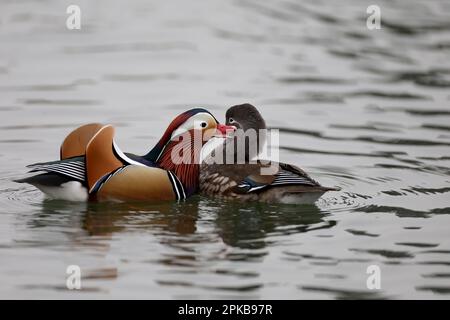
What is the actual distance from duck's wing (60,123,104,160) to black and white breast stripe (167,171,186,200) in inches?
31.8

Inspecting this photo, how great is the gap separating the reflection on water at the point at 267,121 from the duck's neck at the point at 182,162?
24cm

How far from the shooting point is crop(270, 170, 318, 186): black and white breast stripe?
10.4 metres

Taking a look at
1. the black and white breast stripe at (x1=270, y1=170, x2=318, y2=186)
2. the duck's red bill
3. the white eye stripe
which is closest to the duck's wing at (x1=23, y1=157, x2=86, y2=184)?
the white eye stripe

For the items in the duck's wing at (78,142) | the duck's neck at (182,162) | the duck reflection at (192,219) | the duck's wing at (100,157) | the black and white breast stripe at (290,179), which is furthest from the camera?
the duck's neck at (182,162)

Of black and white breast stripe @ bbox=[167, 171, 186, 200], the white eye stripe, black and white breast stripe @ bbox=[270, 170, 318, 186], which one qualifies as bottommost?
black and white breast stripe @ bbox=[167, 171, 186, 200]

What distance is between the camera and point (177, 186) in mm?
10789

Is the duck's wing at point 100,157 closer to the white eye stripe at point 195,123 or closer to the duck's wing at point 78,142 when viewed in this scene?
the duck's wing at point 78,142

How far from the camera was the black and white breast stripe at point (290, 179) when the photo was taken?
1040 cm

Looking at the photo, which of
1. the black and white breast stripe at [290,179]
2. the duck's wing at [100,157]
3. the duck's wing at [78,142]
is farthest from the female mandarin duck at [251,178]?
the duck's wing at [78,142]

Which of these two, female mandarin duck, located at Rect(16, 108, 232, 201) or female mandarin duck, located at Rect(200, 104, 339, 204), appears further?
female mandarin duck, located at Rect(200, 104, 339, 204)

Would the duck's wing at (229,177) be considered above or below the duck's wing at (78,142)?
below

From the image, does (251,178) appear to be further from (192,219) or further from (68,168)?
(68,168)

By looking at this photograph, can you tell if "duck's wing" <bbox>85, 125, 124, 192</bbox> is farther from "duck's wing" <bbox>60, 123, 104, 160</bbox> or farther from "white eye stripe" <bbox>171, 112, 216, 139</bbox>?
"white eye stripe" <bbox>171, 112, 216, 139</bbox>
